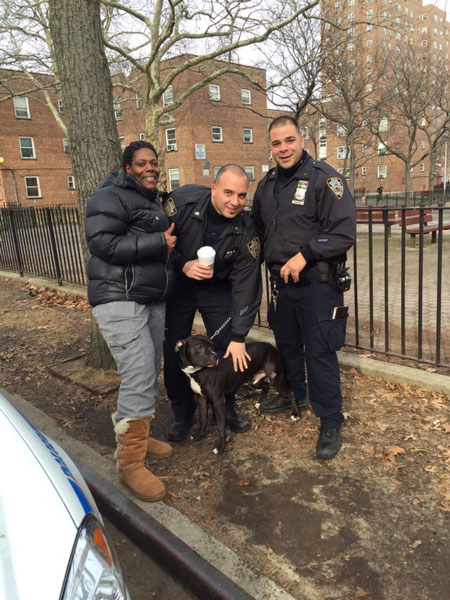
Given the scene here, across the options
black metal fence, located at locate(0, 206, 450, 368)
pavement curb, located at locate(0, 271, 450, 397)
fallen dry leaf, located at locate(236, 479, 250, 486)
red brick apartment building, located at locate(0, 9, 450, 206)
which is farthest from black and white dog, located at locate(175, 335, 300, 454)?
red brick apartment building, located at locate(0, 9, 450, 206)

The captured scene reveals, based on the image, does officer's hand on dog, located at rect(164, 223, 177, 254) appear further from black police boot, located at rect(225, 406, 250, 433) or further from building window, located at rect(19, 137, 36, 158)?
building window, located at rect(19, 137, 36, 158)

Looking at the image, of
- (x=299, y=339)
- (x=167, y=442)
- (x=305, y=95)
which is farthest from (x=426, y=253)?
(x=167, y=442)

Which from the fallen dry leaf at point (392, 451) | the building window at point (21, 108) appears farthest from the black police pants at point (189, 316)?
the building window at point (21, 108)

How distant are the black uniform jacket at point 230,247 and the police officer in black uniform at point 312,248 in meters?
0.19

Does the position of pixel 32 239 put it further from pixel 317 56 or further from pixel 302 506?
pixel 317 56

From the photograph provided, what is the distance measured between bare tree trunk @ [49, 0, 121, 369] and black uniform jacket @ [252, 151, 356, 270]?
1.80 meters

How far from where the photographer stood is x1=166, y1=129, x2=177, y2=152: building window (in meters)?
35.5

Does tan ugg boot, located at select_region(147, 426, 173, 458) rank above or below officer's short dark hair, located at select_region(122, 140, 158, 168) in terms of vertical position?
below

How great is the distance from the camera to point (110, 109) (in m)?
4.20

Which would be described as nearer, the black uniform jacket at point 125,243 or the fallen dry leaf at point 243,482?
the black uniform jacket at point 125,243

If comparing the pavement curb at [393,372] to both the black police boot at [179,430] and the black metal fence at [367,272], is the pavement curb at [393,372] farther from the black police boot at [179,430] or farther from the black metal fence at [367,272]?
the black police boot at [179,430]

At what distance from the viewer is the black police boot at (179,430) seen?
3.40 meters

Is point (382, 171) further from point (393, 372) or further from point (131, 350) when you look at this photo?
point (131, 350)

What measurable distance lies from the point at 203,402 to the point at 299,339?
86 cm
